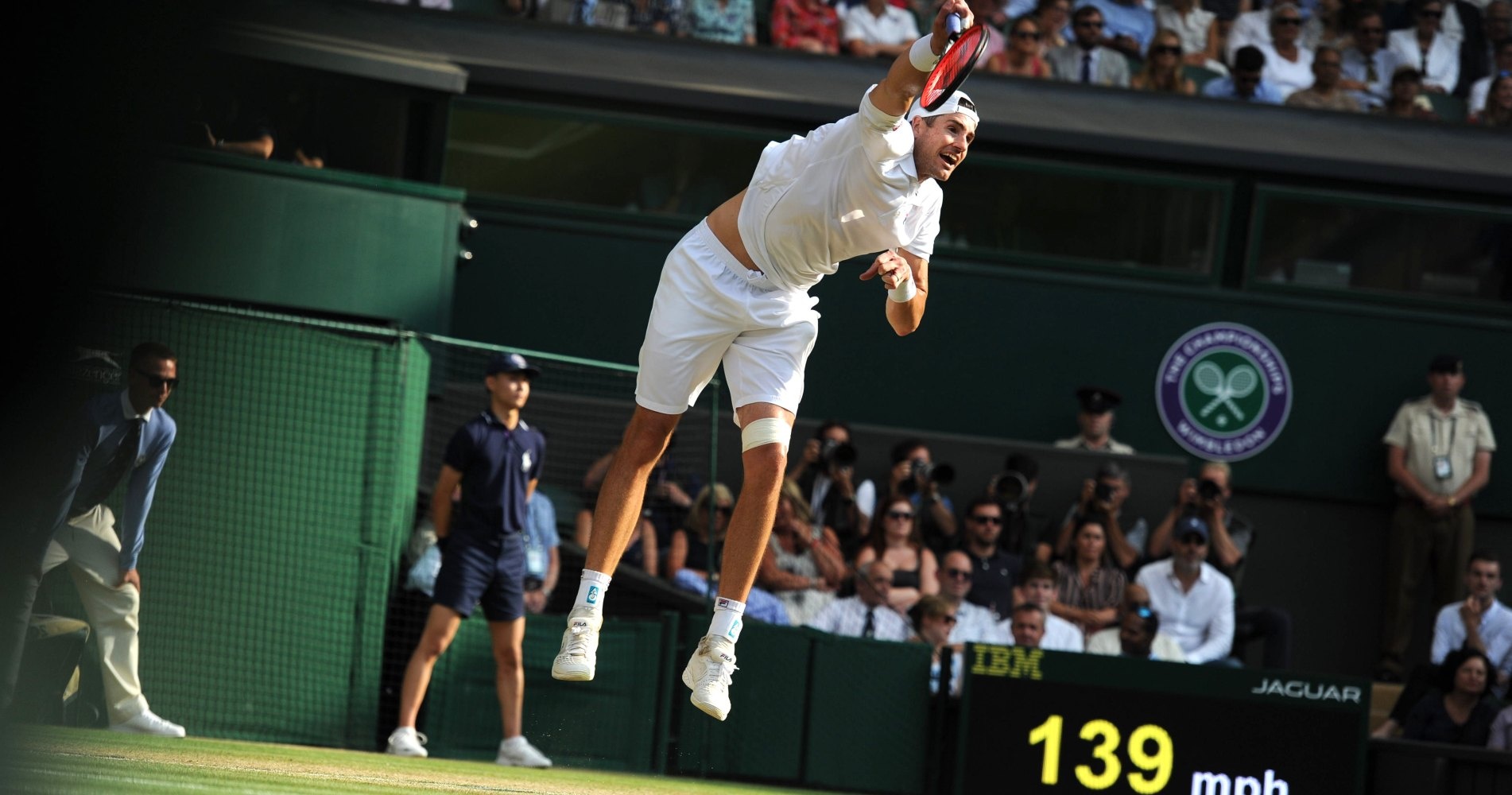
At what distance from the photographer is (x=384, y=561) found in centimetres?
994

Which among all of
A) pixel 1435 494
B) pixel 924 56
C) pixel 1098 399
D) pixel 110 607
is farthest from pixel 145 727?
pixel 1435 494

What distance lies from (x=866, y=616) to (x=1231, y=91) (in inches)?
247

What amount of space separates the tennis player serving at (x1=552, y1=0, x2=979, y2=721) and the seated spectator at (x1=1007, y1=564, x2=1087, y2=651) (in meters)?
4.72

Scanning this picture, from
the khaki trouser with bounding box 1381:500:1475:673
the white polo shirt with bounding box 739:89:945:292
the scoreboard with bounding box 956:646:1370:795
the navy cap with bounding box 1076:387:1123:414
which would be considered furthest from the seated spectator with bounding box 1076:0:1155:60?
the white polo shirt with bounding box 739:89:945:292

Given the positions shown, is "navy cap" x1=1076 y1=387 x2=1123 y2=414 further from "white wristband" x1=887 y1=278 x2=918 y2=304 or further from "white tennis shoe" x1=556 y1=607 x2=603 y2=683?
"white tennis shoe" x1=556 y1=607 x2=603 y2=683

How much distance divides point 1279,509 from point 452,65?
7.73 metres

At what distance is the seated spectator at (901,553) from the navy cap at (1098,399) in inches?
102

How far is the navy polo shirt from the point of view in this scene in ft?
→ 30.8

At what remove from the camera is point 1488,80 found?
589 inches

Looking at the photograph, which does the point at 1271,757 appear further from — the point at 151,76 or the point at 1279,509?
the point at 151,76

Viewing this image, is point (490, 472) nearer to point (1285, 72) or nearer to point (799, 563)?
point (799, 563)

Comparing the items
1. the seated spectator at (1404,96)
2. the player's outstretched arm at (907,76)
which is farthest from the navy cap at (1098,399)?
the player's outstretched arm at (907,76)

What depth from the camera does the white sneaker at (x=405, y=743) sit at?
920 cm

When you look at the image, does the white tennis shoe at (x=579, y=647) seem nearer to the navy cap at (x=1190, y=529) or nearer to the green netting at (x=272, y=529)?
the green netting at (x=272, y=529)
